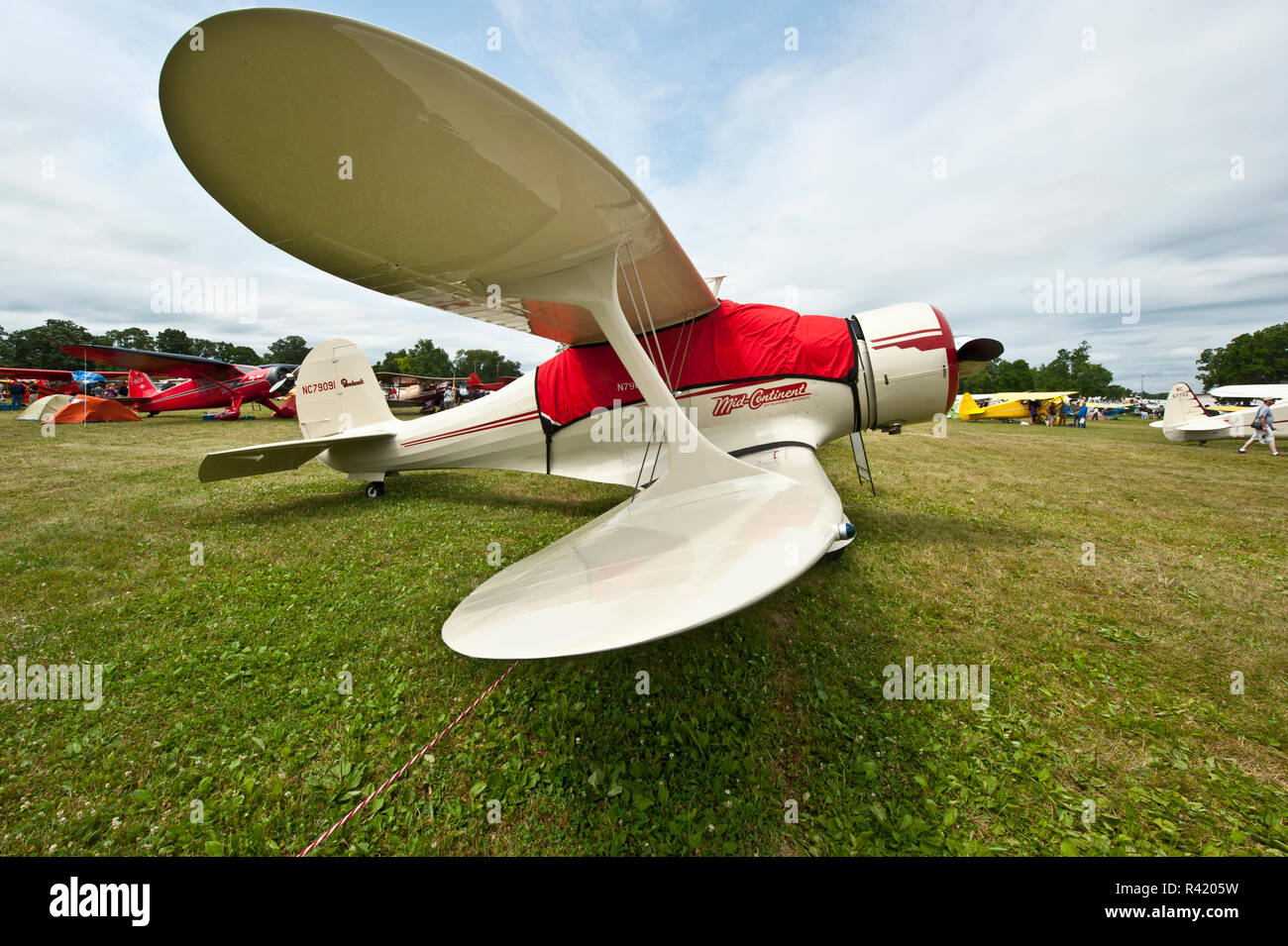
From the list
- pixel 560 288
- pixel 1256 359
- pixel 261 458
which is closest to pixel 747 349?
pixel 560 288

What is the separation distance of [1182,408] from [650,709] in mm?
20420

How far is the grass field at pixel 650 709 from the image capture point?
1.52m

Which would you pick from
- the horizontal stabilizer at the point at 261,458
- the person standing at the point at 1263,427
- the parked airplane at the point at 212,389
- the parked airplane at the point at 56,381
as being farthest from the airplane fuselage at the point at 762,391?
the parked airplane at the point at 56,381

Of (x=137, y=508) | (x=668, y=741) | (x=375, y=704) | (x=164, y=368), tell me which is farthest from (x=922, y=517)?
(x=164, y=368)

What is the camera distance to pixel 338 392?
18.4 ft

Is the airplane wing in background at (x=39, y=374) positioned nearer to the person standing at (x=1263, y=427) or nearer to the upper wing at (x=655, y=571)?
the upper wing at (x=655, y=571)

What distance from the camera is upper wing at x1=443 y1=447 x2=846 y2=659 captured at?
1.25 metres

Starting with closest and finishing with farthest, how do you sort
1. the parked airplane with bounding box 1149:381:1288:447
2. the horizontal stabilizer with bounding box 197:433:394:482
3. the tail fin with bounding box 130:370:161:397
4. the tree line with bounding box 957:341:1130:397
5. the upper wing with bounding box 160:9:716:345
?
the upper wing with bounding box 160:9:716:345 < the horizontal stabilizer with bounding box 197:433:394:482 < the parked airplane with bounding box 1149:381:1288:447 < the tail fin with bounding box 130:370:161:397 < the tree line with bounding box 957:341:1130:397

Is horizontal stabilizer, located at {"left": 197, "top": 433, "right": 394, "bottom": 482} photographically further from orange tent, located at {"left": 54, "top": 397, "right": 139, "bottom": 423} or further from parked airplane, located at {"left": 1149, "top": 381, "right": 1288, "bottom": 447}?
parked airplane, located at {"left": 1149, "top": 381, "right": 1288, "bottom": 447}

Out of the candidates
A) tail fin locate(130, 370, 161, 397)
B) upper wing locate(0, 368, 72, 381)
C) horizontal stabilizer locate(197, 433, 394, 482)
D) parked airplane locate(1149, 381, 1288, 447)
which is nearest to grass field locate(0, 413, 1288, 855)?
horizontal stabilizer locate(197, 433, 394, 482)

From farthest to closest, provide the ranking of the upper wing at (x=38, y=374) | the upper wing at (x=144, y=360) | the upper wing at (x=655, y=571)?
the upper wing at (x=38, y=374) < the upper wing at (x=144, y=360) < the upper wing at (x=655, y=571)

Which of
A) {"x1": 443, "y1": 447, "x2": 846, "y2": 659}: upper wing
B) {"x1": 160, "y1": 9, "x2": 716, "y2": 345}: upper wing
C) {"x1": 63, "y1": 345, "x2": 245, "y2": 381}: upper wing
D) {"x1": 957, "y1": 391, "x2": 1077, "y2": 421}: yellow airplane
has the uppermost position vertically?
{"x1": 63, "y1": 345, "x2": 245, "y2": 381}: upper wing
